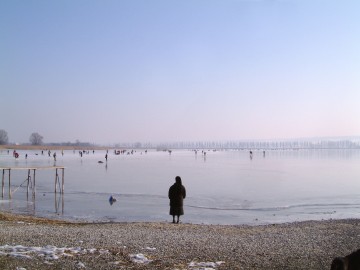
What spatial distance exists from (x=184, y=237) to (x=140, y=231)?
6.34 feet

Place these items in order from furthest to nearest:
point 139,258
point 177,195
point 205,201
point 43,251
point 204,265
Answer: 1. point 205,201
2. point 177,195
3. point 43,251
4. point 139,258
5. point 204,265

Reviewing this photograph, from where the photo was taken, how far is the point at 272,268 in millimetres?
9117

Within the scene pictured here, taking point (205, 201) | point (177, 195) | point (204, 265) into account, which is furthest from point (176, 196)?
point (205, 201)

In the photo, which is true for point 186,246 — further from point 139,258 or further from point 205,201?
point 205,201

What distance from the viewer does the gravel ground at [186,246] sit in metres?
8.99

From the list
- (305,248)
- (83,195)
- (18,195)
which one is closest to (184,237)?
(305,248)

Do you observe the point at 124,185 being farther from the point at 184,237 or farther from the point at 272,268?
the point at 272,268

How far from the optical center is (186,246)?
11.0 metres

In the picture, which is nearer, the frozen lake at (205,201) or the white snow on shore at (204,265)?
the white snow on shore at (204,265)

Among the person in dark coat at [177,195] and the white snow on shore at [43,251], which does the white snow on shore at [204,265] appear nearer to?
the white snow on shore at [43,251]

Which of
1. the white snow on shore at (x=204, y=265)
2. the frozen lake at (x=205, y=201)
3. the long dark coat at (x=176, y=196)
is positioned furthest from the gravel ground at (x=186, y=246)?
the frozen lake at (x=205, y=201)

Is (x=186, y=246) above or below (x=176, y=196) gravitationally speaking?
below

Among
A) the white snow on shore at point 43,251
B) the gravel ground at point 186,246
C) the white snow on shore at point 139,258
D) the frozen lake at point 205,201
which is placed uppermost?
the white snow on shore at point 43,251

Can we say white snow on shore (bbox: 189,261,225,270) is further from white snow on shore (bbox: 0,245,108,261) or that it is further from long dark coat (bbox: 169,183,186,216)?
long dark coat (bbox: 169,183,186,216)
